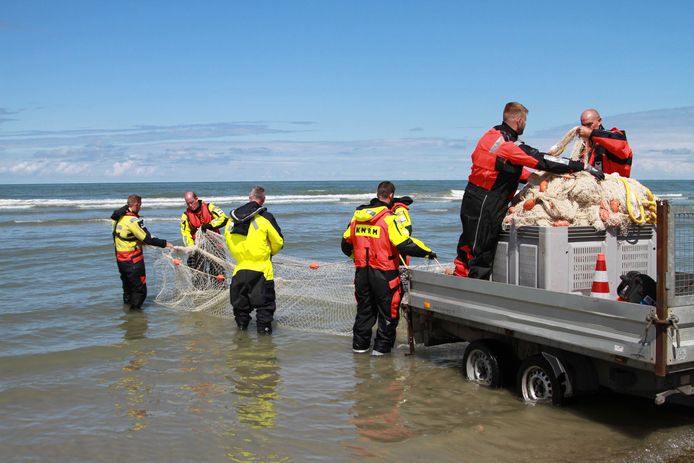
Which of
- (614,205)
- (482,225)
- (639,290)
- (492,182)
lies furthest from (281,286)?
(639,290)

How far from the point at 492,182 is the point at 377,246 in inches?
59.2

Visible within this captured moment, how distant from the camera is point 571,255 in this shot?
577 centimetres

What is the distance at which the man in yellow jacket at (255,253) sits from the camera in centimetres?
857

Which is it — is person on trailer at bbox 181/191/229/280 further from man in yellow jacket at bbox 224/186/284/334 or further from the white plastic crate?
the white plastic crate

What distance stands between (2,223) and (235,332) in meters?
23.5

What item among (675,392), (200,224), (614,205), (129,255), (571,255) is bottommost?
(675,392)

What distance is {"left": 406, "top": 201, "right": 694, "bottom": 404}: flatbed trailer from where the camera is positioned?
464 centimetres

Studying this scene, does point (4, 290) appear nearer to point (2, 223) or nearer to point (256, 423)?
point (256, 423)

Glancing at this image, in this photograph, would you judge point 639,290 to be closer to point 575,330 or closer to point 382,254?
point 575,330

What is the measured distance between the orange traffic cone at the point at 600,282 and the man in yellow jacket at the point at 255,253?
13.4 ft

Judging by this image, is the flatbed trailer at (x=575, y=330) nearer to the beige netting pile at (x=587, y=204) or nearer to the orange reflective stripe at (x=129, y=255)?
the beige netting pile at (x=587, y=204)

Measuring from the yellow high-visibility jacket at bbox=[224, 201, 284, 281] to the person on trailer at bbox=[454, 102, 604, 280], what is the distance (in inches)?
114

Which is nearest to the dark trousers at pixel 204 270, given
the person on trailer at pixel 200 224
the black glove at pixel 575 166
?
the person on trailer at pixel 200 224

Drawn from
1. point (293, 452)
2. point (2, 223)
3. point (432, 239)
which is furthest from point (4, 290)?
point (2, 223)
